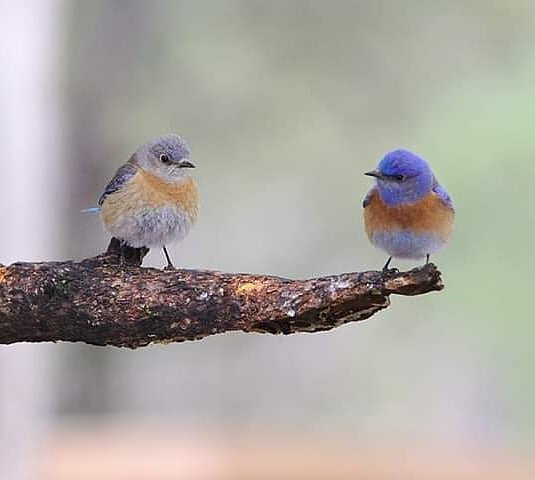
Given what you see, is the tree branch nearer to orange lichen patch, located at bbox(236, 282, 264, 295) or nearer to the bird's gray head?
orange lichen patch, located at bbox(236, 282, 264, 295)

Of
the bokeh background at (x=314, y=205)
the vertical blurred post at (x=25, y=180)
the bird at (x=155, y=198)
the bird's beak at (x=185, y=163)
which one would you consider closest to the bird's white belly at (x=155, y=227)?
the bird at (x=155, y=198)

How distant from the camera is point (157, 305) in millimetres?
1403

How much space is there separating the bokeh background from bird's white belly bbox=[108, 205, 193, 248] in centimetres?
275

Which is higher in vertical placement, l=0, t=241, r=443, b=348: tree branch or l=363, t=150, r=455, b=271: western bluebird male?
l=363, t=150, r=455, b=271: western bluebird male

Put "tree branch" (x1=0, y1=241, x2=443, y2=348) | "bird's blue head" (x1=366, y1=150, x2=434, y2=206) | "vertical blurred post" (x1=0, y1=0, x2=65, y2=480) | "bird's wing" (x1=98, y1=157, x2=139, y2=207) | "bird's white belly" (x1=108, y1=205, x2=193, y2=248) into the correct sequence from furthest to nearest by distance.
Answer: "vertical blurred post" (x1=0, y1=0, x2=65, y2=480), "bird's wing" (x1=98, y1=157, x2=139, y2=207), "bird's white belly" (x1=108, y1=205, x2=193, y2=248), "bird's blue head" (x1=366, y1=150, x2=434, y2=206), "tree branch" (x1=0, y1=241, x2=443, y2=348)

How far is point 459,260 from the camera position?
509 centimetres

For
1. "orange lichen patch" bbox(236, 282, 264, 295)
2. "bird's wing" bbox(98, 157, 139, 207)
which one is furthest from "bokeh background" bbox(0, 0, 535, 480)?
"orange lichen patch" bbox(236, 282, 264, 295)

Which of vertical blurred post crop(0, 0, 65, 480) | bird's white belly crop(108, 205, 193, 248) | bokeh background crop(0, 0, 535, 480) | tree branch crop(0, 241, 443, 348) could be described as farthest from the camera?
bokeh background crop(0, 0, 535, 480)

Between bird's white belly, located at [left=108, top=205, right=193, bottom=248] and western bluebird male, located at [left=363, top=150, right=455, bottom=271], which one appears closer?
western bluebird male, located at [left=363, top=150, right=455, bottom=271]

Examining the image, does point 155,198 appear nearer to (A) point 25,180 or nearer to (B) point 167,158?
(B) point 167,158

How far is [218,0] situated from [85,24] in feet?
2.61

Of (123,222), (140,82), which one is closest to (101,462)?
(140,82)

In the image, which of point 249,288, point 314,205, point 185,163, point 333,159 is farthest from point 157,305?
point 314,205

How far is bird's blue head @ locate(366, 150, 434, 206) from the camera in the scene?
1633 mm
